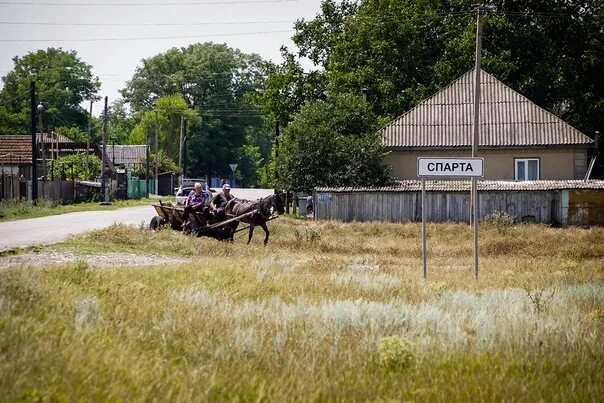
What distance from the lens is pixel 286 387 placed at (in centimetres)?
593

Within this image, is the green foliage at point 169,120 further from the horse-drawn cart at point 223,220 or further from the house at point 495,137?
the horse-drawn cart at point 223,220

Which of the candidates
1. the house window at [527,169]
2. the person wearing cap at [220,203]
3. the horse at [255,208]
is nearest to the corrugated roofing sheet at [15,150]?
the house window at [527,169]

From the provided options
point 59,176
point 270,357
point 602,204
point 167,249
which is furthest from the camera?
point 59,176

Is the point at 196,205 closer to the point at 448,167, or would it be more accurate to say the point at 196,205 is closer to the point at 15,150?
the point at 448,167

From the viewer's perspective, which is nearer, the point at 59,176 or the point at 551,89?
the point at 551,89

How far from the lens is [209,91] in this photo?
114m

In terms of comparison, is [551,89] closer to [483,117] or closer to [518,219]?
[483,117]

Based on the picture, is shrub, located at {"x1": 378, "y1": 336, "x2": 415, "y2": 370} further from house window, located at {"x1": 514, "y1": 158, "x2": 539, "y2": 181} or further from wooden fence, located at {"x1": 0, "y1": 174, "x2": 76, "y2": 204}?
wooden fence, located at {"x1": 0, "y1": 174, "x2": 76, "y2": 204}

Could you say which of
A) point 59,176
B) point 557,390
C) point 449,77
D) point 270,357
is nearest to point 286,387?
point 270,357

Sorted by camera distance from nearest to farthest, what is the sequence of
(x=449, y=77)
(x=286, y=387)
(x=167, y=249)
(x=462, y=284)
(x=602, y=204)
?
1. (x=286, y=387)
2. (x=462, y=284)
3. (x=167, y=249)
4. (x=602, y=204)
5. (x=449, y=77)

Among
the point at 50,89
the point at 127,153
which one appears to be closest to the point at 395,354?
the point at 127,153

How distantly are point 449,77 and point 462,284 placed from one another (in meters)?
39.5

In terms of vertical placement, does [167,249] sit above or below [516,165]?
below

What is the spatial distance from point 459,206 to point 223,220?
52.2 feet
